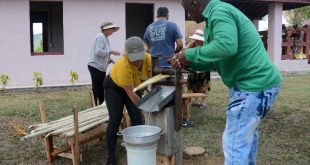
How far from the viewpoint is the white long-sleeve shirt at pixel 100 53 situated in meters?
6.66

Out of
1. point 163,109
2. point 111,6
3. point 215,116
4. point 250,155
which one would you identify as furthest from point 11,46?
point 250,155

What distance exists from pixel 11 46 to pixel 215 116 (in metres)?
6.55

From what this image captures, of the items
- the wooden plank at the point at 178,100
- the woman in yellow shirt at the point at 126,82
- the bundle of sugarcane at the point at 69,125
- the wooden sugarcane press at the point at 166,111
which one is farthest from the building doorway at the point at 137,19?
the wooden plank at the point at 178,100

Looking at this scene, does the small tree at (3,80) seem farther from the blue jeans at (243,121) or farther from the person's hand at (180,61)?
the blue jeans at (243,121)

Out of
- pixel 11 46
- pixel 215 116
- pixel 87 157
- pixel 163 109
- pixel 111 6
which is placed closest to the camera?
pixel 163 109

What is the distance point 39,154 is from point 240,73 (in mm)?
3276

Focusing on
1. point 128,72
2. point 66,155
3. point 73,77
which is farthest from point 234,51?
point 73,77

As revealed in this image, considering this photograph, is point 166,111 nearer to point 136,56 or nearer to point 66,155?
point 136,56

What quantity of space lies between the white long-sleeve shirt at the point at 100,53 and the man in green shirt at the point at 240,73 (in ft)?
12.7

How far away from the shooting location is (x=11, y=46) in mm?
11031

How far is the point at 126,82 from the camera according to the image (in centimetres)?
407

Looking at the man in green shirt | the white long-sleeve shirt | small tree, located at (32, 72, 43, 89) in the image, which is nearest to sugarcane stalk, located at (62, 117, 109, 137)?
the man in green shirt

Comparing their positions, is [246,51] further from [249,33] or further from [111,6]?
[111,6]

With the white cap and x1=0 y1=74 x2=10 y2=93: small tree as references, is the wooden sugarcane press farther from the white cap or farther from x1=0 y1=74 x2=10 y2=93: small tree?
x1=0 y1=74 x2=10 y2=93: small tree
